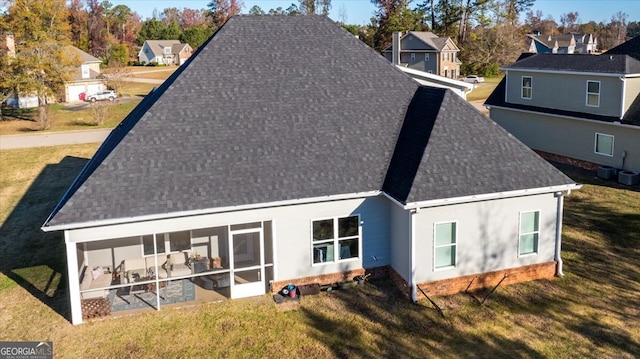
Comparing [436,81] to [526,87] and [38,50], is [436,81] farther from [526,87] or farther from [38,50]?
[38,50]

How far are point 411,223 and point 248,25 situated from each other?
31.3ft

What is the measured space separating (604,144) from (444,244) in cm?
Result: 1807

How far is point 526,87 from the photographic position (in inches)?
1298

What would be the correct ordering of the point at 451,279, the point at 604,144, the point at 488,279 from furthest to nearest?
1. the point at 604,144
2. the point at 488,279
3. the point at 451,279

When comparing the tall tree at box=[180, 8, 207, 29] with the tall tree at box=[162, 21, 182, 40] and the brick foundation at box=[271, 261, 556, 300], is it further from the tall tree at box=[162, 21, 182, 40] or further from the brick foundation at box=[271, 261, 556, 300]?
the brick foundation at box=[271, 261, 556, 300]

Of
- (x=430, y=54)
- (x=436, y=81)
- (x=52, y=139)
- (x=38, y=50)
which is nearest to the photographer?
(x=436, y=81)

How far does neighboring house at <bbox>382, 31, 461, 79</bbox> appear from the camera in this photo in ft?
259

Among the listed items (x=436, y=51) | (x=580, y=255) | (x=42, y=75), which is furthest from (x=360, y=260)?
(x=436, y=51)

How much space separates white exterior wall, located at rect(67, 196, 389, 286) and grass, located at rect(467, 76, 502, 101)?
4595 cm

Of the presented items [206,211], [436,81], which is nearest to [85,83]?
[436,81]

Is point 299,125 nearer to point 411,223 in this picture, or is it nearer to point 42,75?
point 411,223

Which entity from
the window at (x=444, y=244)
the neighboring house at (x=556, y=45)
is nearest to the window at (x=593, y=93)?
the window at (x=444, y=244)

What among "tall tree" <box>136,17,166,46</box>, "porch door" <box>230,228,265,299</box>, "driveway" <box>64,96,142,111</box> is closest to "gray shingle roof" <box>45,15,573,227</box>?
"porch door" <box>230,228,265,299</box>

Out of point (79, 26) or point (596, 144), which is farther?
point (79, 26)
